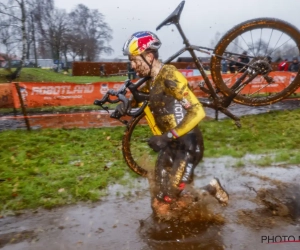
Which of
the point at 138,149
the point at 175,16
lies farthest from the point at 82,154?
the point at 175,16

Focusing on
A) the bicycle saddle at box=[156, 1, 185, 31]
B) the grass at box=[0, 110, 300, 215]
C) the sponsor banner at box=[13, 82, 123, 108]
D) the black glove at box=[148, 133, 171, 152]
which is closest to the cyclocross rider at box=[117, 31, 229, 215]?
the black glove at box=[148, 133, 171, 152]

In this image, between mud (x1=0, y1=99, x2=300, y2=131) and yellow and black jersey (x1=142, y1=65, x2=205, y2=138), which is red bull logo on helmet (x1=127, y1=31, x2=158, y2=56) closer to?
yellow and black jersey (x1=142, y1=65, x2=205, y2=138)

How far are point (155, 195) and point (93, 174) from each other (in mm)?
2320

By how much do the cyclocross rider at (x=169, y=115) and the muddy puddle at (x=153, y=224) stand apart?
54 cm

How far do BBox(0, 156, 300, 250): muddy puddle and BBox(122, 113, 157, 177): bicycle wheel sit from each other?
17.0 inches

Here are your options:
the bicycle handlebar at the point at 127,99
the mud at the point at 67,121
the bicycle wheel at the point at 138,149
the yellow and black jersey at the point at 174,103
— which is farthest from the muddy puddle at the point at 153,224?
the mud at the point at 67,121

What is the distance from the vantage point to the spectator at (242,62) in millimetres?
5973

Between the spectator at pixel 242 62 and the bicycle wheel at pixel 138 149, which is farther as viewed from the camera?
the spectator at pixel 242 62

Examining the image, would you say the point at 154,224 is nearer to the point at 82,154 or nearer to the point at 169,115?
the point at 169,115

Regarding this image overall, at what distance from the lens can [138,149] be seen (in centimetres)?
850

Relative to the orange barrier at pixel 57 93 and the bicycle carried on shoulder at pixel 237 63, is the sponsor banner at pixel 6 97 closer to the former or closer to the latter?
the orange barrier at pixel 57 93

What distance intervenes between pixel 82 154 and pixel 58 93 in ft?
23.0

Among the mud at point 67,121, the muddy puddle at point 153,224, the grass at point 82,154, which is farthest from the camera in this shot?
the mud at point 67,121

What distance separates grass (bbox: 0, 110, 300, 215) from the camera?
6145mm
